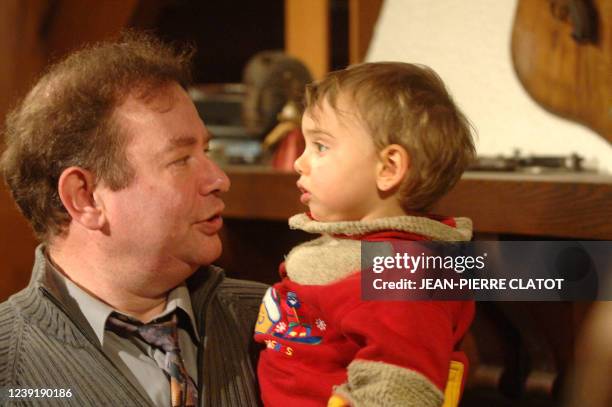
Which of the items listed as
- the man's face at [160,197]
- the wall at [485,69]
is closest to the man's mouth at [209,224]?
the man's face at [160,197]

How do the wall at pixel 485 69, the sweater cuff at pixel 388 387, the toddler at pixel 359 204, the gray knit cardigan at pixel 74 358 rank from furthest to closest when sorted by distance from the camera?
1. the wall at pixel 485 69
2. the gray knit cardigan at pixel 74 358
3. the toddler at pixel 359 204
4. the sweater cuff at pixel 388 387

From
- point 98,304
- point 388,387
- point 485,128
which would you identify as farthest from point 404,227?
point 485,128

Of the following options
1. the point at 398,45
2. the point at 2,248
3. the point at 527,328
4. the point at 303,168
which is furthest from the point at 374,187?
the point at 2,248

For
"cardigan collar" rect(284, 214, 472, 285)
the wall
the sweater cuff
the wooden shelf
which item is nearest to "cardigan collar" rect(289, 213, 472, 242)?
"cardigan collar" rect(284, 214, 472, 285)

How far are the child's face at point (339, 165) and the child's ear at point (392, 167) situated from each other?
10 mm

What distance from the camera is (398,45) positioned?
2031 mm

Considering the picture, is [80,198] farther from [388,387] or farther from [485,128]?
[485,128]

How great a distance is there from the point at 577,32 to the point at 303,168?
704mm

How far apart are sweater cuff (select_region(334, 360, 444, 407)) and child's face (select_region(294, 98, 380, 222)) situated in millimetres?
236

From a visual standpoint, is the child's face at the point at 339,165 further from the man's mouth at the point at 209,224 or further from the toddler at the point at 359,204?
the man's mouth at the point at 209,224

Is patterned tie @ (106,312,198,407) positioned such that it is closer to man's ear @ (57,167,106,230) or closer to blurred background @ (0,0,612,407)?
man's ear @ (57,167,106,230)

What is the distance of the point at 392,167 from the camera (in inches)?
44.2

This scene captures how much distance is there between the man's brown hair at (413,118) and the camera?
1.10 m

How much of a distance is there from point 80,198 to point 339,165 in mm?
466
